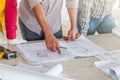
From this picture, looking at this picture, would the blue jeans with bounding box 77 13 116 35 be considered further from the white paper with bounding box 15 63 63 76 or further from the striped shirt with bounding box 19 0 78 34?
the white paper with bounding box 15 63 63 76

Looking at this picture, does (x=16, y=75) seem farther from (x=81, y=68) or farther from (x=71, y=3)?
(x=71, y=3)

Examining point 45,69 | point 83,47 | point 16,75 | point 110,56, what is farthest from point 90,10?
point 16,75

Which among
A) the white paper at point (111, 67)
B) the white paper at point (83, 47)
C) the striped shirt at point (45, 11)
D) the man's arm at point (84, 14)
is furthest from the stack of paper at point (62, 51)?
the man's arm at point (84, 14)

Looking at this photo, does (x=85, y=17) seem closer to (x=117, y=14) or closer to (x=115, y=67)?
(x=115, y=67)

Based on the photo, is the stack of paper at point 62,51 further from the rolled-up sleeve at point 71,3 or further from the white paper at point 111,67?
the rolled-up sleeve at point 71,3

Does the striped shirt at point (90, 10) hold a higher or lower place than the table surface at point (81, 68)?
higher

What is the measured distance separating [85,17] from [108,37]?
35 centimetres

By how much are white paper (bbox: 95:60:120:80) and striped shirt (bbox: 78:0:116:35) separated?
72 cm

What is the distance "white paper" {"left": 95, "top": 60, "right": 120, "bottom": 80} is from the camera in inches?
42.1

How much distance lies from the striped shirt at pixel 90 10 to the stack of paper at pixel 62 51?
0.43 metres

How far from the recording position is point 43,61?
1192 mm

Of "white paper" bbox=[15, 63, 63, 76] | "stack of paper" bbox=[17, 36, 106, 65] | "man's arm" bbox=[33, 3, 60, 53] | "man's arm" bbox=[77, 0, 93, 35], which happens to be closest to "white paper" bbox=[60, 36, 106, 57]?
Answer: "stack of paper" bbox=[17, 36, 106, 65]

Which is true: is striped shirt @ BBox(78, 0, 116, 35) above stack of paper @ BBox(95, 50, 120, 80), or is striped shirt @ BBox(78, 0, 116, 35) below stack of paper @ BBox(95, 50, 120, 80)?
above

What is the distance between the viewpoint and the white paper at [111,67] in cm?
107
